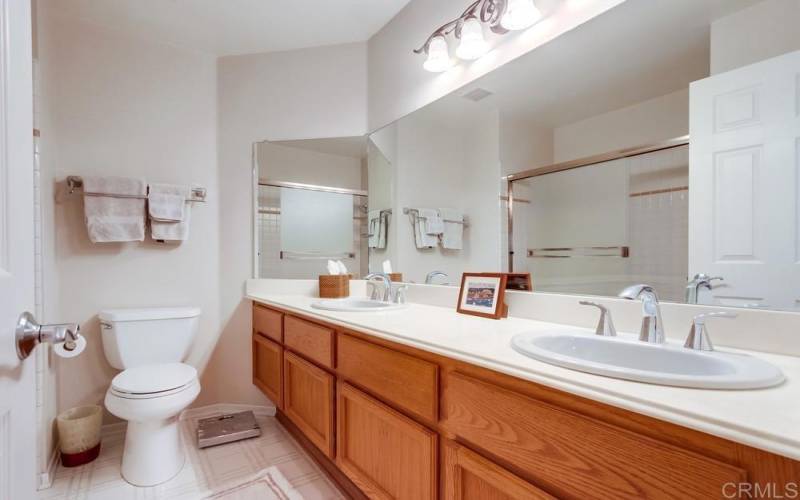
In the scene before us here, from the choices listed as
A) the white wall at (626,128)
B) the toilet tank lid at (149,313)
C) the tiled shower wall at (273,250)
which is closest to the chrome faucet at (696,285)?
the white wall at (626,128)

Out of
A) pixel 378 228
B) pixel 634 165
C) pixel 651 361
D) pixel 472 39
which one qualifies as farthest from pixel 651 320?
pixel 378 228

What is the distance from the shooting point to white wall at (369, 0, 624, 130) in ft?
4.30

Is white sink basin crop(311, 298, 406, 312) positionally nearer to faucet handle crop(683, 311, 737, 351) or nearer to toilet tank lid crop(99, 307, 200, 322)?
toilet tank lid crop(99, 307, 200, 322)

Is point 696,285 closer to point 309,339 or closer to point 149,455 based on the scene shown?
point 309,339

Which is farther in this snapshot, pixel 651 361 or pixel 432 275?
pixel 432 275

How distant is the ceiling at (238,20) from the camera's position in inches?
78.8

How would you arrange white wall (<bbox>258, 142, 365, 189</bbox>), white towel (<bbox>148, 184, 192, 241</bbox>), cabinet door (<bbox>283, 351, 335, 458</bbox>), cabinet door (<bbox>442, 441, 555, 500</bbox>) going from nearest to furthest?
cabinet door (<bbox>442, 441, 555, 500</bbox>) < cabinet door (<bbox>283, 351, 335, 458</bbox>) < white towel (<bbox>148, 184, 192, 241</bbox>) < white wall (<bbox>258, 142, 365, 189</bbox>)

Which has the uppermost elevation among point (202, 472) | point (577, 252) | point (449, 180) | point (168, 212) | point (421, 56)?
point (421, 56)

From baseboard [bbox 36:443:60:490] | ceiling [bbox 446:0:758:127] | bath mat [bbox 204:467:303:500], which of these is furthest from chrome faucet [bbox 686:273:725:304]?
baseboard [bbox 36:443:60:490]

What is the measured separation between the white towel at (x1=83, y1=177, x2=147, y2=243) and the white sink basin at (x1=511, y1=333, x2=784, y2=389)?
7.03 ft

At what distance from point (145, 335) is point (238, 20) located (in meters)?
1.84

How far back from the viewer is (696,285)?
1.01 m

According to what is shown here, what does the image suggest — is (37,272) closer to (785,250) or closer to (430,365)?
(430,365)

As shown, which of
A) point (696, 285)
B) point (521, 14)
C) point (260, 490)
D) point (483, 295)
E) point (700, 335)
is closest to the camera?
point (700, 335)
